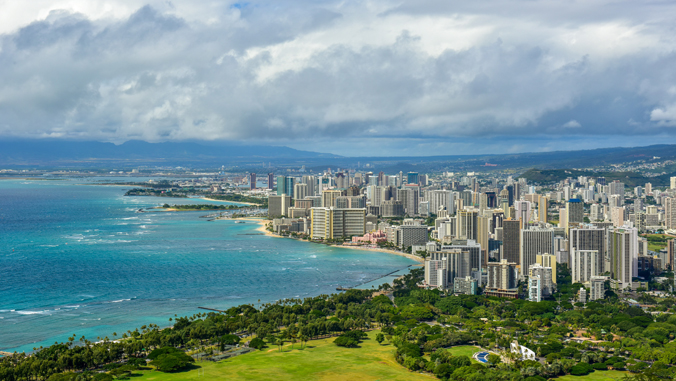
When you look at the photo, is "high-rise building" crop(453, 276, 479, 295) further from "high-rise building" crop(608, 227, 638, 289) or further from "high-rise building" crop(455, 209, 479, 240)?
"high-rise building" crop(455, 209, 479, 240)

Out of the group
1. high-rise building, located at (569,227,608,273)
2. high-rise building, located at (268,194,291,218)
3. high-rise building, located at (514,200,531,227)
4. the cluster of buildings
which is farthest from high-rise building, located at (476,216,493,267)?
high-rise building, located at (268,194,291,218)

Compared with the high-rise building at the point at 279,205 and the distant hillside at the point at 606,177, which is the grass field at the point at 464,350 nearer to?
the high-rise building at the point at 279,205

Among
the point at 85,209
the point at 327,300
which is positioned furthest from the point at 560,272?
the point at 85,209

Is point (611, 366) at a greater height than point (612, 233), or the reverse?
point (612, 233)

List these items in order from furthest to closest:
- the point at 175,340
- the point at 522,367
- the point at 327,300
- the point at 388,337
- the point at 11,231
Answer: the point at 11,231, the point at 327,300, the point at 388,337, the point at 175,340, the point at 522,367

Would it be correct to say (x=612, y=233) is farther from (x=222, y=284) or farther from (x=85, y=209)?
(x=85, y=209)

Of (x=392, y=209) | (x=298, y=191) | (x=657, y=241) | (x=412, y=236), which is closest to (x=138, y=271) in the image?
(x=412, y=236)
